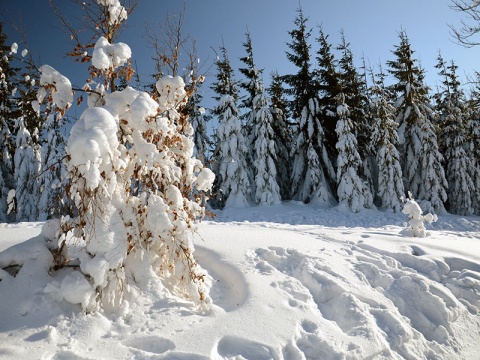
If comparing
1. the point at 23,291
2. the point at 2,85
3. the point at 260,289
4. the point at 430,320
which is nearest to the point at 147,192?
the point at 23,291

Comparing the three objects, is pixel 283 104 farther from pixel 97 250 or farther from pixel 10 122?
pixel 97 250

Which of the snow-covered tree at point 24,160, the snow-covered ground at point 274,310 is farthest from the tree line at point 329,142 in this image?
the snow-covered ground at point 274,310

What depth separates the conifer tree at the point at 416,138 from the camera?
65.2 ft

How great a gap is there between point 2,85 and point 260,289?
1990cm

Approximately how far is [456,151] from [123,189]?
79.2 feet

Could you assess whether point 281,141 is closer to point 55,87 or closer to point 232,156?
point 232,156

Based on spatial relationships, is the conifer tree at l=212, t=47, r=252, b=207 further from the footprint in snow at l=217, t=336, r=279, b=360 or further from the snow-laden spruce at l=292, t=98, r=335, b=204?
the footprint in snow at l=217, t=336, r=279, b=360

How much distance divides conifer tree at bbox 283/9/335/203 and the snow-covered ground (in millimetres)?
14506

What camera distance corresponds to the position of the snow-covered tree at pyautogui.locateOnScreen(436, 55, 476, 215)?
808 inches

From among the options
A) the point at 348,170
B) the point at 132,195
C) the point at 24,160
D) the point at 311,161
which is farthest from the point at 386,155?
the point at 24,160

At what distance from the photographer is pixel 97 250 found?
10.6 feet

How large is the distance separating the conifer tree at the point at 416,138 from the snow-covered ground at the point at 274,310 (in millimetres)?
16364

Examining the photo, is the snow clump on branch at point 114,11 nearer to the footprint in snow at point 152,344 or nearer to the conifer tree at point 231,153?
the footprint in snow at point 152,344

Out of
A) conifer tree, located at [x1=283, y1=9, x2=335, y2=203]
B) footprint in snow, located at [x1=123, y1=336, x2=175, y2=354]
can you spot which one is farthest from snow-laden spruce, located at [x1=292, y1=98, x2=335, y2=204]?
footprint in snow, located at [x1=123, y1=336, x2=175, y2=354]
